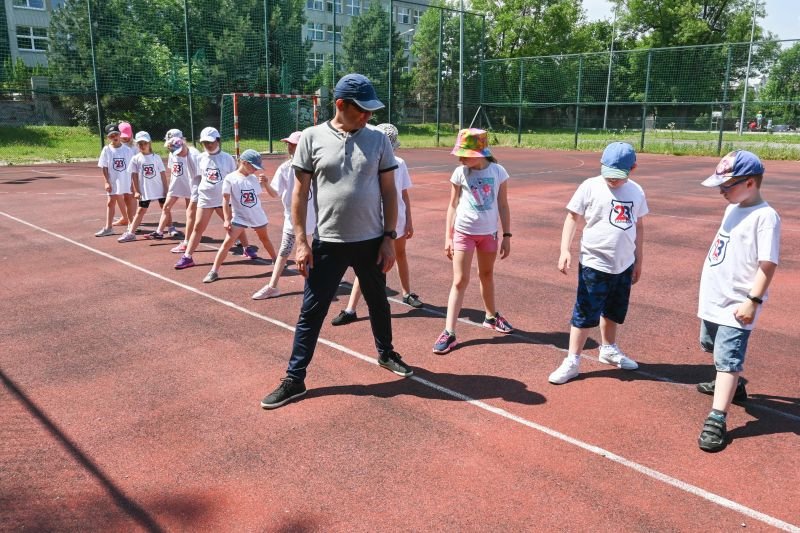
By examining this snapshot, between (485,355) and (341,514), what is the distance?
2467mm

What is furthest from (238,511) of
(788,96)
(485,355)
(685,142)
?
(685,142)

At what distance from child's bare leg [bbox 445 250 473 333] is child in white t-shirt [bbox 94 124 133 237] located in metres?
7.15

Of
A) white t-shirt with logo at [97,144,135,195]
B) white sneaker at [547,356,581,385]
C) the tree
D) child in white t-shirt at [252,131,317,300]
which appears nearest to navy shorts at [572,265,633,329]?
white sneaker at [547,356,581,385]

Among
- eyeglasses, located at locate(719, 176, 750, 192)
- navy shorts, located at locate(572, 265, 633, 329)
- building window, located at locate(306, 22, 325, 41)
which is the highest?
building window, located at locate(306, 22, 325, 41)

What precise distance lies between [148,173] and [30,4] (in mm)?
45264

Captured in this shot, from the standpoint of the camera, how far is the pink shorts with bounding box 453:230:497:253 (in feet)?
18.3

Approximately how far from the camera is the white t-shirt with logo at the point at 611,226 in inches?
184

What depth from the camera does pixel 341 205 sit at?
4242mm

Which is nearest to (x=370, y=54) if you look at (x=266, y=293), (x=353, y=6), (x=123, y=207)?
(x=123, y=207)

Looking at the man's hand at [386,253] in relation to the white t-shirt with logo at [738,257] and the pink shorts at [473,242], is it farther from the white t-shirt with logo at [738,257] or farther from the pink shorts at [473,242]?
the white t-shirt with logo at [738,257]

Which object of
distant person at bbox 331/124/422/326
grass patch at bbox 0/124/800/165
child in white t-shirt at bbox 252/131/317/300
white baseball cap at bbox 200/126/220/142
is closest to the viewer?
distant person at bbox 331/124/422/326

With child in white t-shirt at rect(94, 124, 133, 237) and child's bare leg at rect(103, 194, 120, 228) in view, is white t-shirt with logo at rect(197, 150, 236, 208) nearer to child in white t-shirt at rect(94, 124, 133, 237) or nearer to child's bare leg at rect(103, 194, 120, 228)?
child in white t-shirt at rect(94, 124, 133, 237)

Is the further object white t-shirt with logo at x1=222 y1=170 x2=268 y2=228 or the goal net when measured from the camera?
the goal net

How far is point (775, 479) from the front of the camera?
3578 mm
